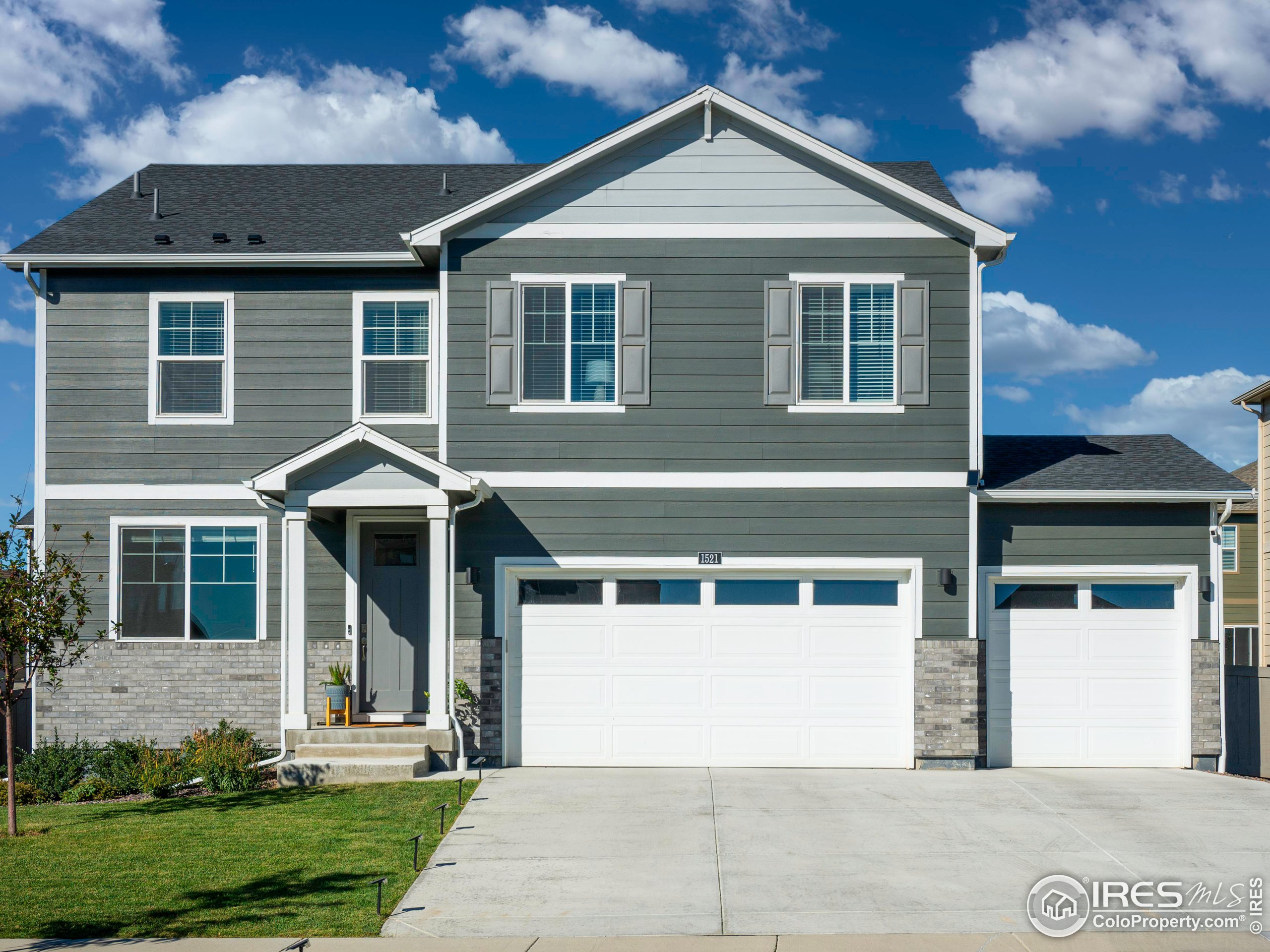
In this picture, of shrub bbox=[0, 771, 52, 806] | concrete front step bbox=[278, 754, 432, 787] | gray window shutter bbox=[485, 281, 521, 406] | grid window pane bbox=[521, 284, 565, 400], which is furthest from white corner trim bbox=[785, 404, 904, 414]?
shrub bbox=[0, 771, 52, 806]

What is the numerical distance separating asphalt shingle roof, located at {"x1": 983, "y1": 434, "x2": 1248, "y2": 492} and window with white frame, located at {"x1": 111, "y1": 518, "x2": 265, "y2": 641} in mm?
9045

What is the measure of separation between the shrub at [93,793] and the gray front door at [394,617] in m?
2.82

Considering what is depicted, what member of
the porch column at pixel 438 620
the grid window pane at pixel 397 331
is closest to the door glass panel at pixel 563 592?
the porch column at pixel 438 620

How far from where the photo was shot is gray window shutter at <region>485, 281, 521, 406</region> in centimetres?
1276

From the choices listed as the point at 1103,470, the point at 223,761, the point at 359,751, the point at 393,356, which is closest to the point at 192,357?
the point at 393,356

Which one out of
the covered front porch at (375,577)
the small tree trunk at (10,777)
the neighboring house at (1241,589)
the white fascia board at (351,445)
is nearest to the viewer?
the small tree trunk at (10,777)

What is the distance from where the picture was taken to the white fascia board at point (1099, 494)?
41.8 ft

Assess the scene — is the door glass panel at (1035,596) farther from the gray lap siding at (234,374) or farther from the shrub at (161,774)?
the shrub at (161,774)

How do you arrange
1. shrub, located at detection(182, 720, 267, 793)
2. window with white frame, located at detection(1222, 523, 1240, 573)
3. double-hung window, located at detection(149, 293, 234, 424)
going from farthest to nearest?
window with white frame, located at detection(1222, 523, 1240, 573)
double-hung window, located at detection(149, 293, 234, 424)
shrub, located at detection(182, 720, 267, 793)

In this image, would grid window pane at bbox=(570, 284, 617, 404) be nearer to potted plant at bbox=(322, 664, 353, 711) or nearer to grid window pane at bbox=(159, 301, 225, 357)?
potted plant at bbox=(322, 664, 353, 711)

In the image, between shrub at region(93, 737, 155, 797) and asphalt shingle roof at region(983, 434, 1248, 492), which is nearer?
shrub at region(93, 737, 155, 797)

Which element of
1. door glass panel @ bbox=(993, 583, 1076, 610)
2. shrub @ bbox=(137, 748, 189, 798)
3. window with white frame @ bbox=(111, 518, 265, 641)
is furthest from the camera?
window with white frame @ bbox=(111, 518, 265, 641)

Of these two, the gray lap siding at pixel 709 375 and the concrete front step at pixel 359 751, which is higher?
the gray lap siding at pixel 709 375

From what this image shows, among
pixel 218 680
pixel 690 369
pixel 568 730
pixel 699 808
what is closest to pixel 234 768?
pixel 218 680
